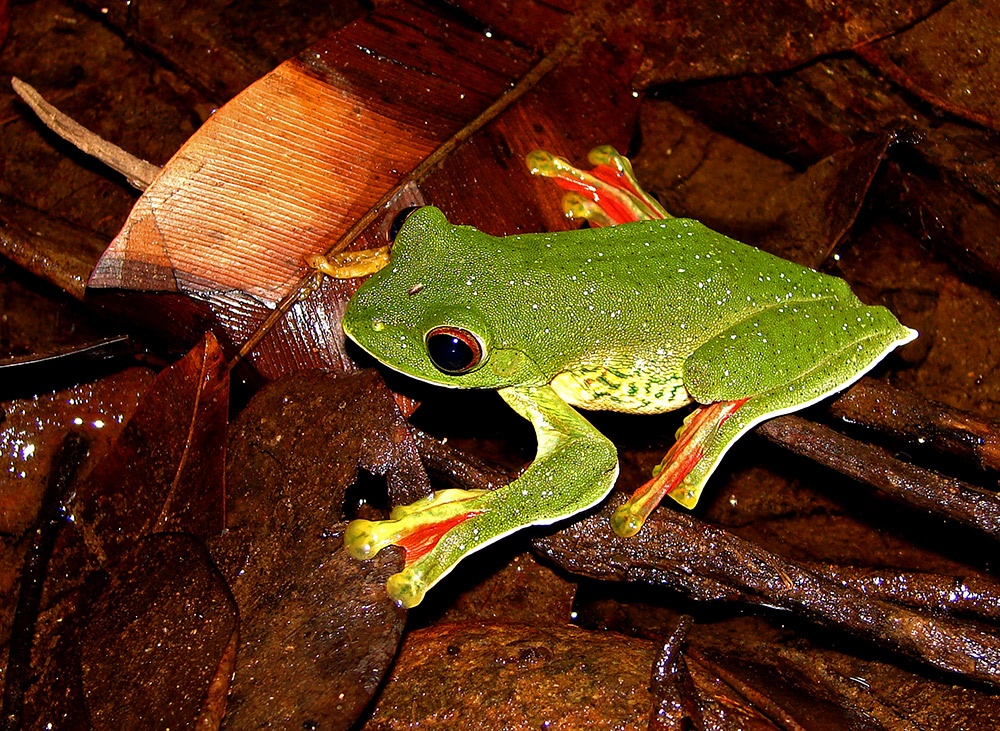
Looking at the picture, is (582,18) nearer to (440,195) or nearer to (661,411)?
(440,195)

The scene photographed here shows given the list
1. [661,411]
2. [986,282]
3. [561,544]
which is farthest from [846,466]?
[986,282]

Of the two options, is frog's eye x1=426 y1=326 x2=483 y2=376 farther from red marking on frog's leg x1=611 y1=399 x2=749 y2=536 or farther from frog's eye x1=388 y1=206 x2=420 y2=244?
red marking on frog's leg x1=611 y1=399 x2=749 y2=536

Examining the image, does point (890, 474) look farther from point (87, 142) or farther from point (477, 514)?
point (87, 142)

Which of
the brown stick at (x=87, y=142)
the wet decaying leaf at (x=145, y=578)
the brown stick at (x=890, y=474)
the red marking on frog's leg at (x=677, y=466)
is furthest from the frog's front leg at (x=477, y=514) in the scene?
the brown stick at (x=87, y=142)

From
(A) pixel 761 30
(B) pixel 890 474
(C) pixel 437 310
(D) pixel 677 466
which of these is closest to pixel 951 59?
(A) pixel 761 30

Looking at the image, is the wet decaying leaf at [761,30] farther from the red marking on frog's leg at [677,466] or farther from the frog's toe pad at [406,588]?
the frog's toe pad at [406,588]

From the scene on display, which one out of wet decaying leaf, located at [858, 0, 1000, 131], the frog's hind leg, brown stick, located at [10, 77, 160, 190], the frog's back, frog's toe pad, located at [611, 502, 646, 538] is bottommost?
frog's toe pad, located at [611, 502, 646, 538]

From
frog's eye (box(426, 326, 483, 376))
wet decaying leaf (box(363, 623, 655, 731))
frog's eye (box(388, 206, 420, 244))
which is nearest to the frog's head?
frog's eye (box(426, 326, 483, 376))
